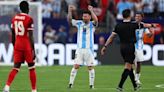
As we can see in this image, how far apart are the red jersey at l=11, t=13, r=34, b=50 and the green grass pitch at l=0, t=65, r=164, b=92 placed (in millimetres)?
2469

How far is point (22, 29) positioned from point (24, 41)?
338 mm

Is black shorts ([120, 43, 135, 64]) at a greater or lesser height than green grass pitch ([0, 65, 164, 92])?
greater

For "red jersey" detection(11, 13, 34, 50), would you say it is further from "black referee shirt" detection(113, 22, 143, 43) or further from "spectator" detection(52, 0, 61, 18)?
"spectator" detection(52, 0, 61, 18)

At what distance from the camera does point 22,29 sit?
18.9 meters

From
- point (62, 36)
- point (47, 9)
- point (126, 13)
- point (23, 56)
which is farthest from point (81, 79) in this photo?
point (47, 9)

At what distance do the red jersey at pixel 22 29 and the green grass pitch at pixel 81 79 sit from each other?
247 centimetres

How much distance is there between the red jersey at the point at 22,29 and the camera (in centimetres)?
1886

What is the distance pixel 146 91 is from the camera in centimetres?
2089

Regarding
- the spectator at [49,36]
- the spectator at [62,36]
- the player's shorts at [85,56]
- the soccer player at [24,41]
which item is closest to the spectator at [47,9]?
the spectator at [49,36]

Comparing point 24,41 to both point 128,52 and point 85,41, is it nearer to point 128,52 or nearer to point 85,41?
point 128,52

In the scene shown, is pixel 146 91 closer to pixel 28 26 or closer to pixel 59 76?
A: pixel 28 26

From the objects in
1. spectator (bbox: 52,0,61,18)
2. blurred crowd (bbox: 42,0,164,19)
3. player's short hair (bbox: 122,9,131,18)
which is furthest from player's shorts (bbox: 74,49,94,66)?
spectator (bbox: 52,0,61,18)

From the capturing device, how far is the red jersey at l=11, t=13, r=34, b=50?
Result: 61.9 feet

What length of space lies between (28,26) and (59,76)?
892 cm
